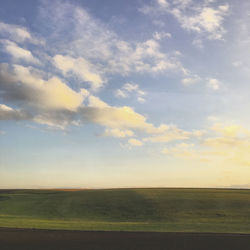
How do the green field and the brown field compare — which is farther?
the green field

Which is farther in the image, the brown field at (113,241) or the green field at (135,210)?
the green field at (135,210)

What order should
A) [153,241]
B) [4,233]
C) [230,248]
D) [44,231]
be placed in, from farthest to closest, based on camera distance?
[44,231] → [4,233] → [153,241] → [230,248]

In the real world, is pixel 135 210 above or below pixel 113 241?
below

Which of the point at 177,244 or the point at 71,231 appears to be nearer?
the point at 177,244

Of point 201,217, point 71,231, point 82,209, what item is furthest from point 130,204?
point 71,231

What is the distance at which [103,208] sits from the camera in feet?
167

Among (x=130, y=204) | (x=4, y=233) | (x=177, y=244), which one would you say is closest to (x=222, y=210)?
(x=130, y=204)

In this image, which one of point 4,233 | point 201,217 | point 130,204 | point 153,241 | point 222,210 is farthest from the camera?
point 130,204

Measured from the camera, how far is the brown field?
21.2 m

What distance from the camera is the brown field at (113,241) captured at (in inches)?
835

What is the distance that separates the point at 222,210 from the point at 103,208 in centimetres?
2167

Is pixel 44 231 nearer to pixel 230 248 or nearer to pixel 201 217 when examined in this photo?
pixel 230 248

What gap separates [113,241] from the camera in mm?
23375

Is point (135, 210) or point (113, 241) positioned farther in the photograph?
point (135, 210)
